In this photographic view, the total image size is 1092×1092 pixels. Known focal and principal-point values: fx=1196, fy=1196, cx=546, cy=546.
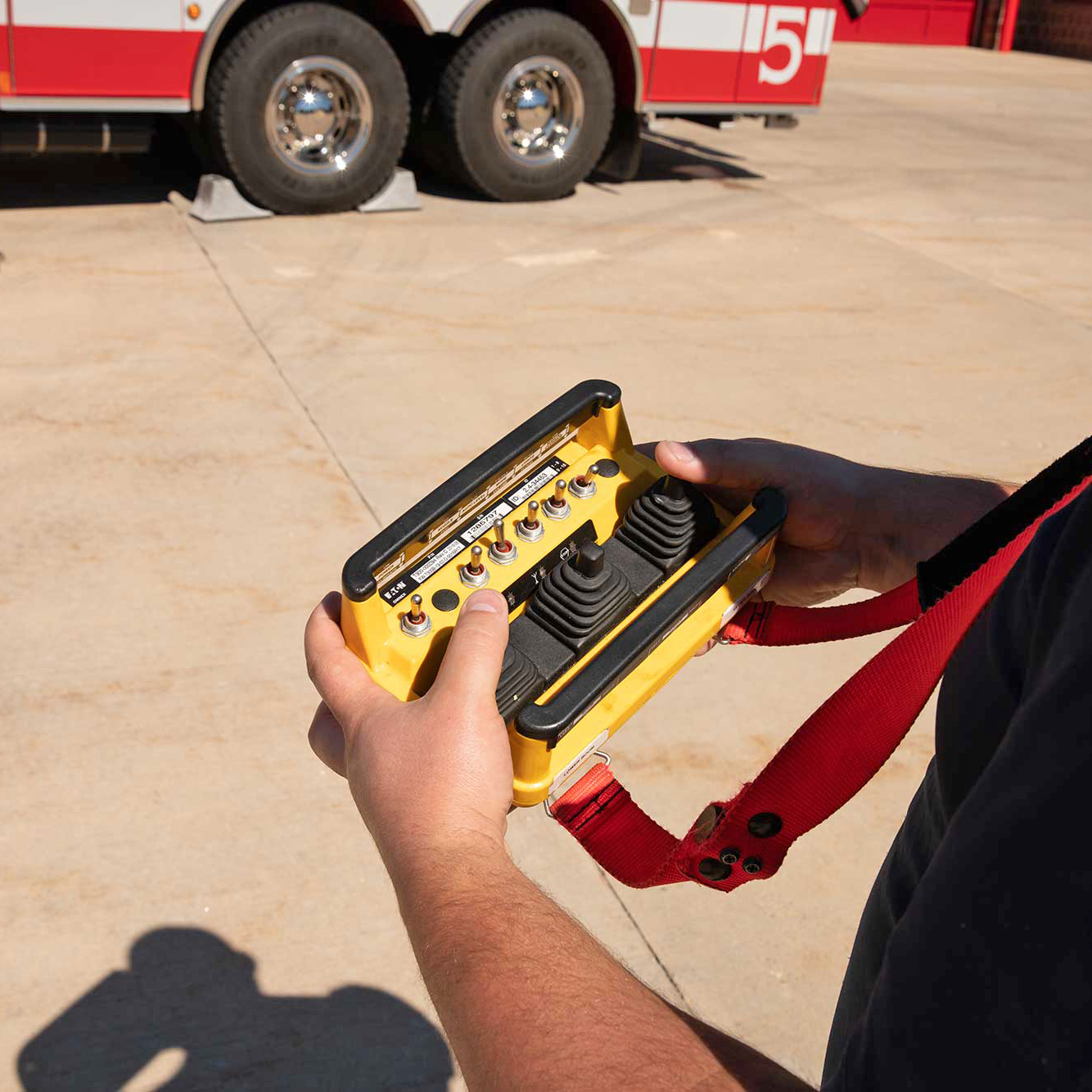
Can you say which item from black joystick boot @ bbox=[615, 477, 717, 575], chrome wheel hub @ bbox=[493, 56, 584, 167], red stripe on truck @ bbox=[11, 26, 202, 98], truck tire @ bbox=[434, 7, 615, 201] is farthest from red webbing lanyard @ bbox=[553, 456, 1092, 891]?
chrome wheel hub @ bbox=[493, 56, 584, 167]

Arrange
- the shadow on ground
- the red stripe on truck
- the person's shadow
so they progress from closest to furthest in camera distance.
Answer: the person's shadow
the red stripe on truck
the shadow on ground

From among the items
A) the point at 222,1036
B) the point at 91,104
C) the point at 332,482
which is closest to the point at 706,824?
the point at 222,1036

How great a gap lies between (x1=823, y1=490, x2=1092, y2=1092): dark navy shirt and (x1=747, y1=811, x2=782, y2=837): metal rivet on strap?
58 cm

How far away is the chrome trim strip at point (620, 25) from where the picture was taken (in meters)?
6.24

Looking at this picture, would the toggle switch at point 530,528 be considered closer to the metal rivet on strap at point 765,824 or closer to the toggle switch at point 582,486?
the toggle switch at point 582,486

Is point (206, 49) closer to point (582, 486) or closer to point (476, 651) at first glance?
point (582, 486)

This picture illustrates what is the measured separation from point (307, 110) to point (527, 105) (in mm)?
1343

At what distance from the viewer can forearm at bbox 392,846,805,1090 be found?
0.77 metres

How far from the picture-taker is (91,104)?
5.58m

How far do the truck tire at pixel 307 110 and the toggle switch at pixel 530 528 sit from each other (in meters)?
5.14

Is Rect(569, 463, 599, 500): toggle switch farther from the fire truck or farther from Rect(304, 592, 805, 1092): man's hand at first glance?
the fire truck

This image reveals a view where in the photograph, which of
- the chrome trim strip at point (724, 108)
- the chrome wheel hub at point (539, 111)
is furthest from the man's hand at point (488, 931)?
the chrome trim strip at point (724, 108)

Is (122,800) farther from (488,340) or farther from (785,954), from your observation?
(488,340)

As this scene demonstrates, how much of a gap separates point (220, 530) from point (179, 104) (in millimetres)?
3277
